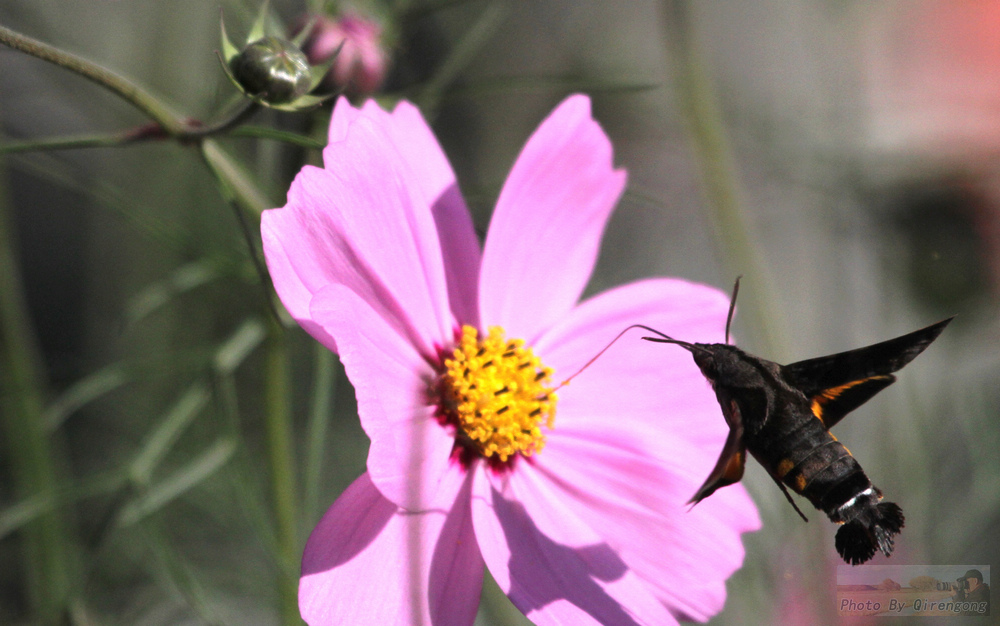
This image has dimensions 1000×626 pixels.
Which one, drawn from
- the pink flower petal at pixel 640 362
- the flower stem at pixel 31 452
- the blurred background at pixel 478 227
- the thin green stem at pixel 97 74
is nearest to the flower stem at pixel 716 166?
the blurred background at pixel 478 227

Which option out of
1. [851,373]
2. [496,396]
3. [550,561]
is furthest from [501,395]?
[851,373]

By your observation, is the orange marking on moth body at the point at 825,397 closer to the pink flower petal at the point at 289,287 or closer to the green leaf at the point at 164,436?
the pink flower petal at the point at 289,287

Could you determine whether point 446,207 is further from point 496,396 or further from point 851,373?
point 851,373

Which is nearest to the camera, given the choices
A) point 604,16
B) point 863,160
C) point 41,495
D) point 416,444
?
point 416,444

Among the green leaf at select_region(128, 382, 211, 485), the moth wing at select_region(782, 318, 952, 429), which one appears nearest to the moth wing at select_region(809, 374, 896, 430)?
the moth wing at select_region(782, 318, 952, 429)

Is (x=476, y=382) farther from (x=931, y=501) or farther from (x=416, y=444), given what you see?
(x=931, y=501)

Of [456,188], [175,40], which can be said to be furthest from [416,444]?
[175,40]
